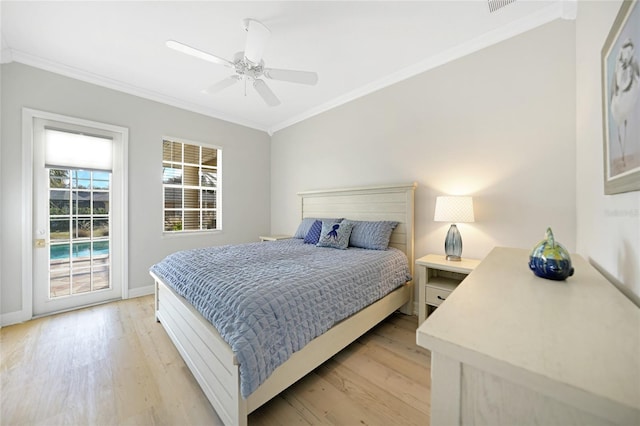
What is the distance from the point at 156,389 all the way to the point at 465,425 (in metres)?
1.86

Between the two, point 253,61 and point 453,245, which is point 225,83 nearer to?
point 253,61

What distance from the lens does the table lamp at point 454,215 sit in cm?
217

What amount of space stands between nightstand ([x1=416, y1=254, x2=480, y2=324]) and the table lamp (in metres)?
0.11

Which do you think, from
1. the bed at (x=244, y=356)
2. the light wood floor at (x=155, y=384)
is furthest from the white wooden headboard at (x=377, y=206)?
the light wood floor at (x=155, y=384)

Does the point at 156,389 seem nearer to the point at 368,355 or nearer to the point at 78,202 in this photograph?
the point at 368,355

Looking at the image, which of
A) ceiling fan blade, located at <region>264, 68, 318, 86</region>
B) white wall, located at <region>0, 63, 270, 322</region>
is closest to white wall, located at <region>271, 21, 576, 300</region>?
ceiling fan blade, located at <region>264, 68, 318, 86</region>

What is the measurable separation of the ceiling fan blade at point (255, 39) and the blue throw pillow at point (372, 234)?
1.96m

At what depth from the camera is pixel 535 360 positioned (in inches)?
18.8

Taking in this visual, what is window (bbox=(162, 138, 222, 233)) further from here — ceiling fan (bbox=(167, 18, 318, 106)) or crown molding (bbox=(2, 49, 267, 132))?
ceiling fan (bbox=(167, 18, 318, 106))

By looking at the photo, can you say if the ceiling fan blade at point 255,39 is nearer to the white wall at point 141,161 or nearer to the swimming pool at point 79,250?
the white wall at point 141,161

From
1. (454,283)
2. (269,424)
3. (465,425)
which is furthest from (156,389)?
(454,283)

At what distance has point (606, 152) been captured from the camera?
108 centimetres

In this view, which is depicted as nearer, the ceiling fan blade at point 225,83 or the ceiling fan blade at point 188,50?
the ceiling fan blade at point 188,50

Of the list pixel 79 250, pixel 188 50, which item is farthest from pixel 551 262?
pixel 79 250
